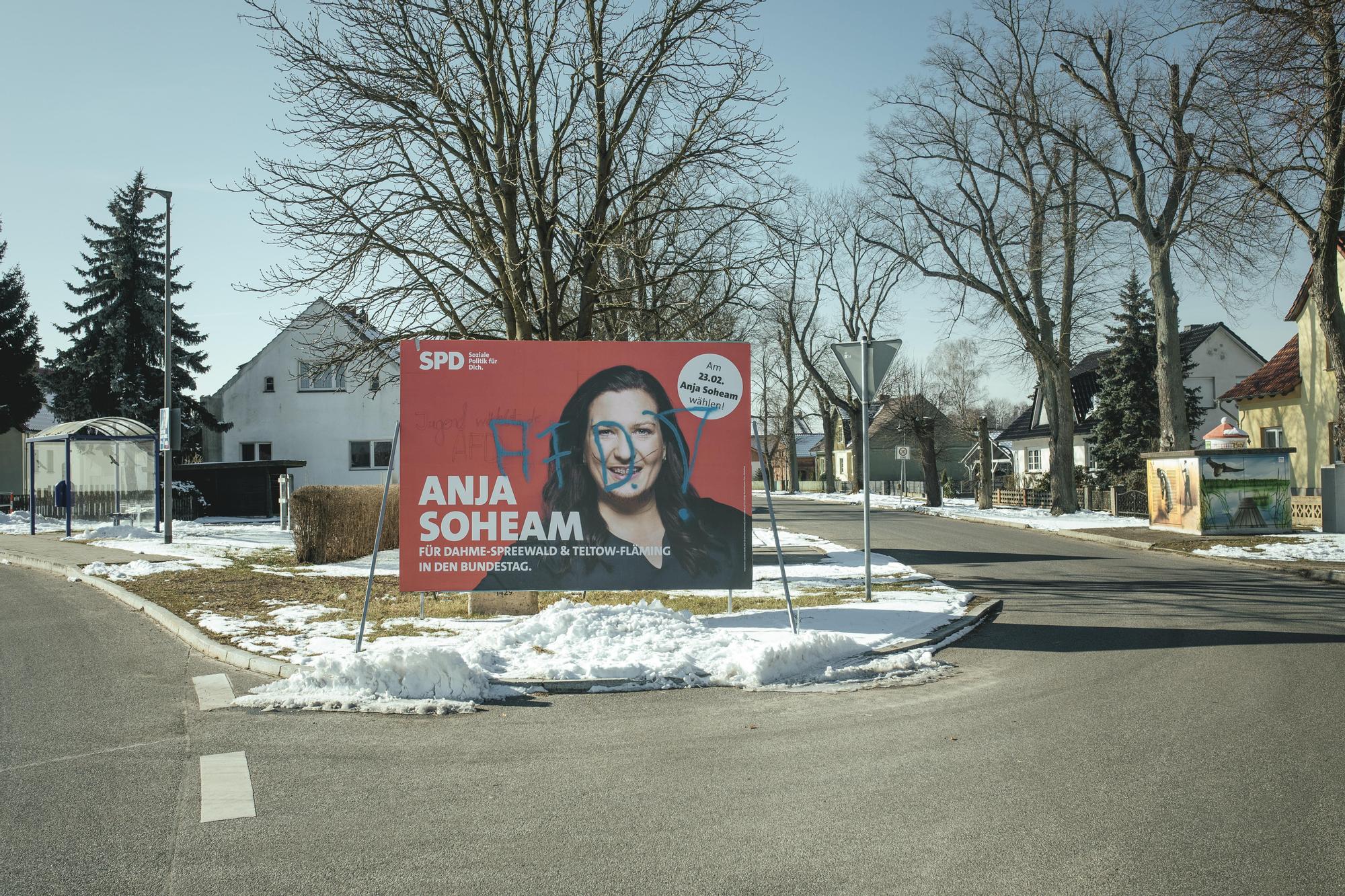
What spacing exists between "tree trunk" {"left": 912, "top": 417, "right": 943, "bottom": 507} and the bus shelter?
30200mm

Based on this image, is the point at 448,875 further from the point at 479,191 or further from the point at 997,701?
the point at 479,191

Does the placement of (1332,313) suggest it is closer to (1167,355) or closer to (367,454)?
(1167,355)

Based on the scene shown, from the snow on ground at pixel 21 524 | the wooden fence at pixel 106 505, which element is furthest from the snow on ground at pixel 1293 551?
the snow on ground at pixel 21 524

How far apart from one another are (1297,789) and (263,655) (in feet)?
25.1

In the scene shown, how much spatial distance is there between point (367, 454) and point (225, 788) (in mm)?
34220

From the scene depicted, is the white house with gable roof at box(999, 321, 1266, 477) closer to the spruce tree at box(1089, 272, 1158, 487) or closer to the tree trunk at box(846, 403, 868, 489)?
the spruce tree at box(1089, 272, 1158, 487)

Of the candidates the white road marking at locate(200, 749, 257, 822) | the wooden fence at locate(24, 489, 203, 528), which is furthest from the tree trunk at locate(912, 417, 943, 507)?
the white road marking at locate(200, 749, 257, 822)

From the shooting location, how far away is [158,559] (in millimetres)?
17531

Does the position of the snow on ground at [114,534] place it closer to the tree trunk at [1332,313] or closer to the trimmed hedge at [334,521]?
the trimmed hedge at [334,521]

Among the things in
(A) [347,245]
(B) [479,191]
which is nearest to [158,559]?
(A) [347,245]

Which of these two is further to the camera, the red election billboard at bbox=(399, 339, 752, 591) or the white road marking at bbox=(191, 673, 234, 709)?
the red election billboard at bbox=(399, 339, 752, 591)

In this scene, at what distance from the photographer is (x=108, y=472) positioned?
92.4 feet

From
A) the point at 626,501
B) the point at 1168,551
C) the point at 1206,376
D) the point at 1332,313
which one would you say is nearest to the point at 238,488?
the point at 626,501

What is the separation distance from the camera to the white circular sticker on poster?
9.64 m
